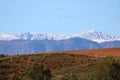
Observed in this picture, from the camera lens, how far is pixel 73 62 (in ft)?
265

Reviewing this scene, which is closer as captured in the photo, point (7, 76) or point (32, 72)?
point (32, 72)

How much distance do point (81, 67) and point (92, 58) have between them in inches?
394

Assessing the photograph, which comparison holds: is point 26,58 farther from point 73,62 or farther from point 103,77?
point 103,77

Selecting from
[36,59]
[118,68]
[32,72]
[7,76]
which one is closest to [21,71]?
[7,76]

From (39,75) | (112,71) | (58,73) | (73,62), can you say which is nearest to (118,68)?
(112,71)

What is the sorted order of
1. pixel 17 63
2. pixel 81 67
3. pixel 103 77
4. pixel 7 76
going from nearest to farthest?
pixel 103 77
pixel 7 76
pixel 81 67
pixel 17 63

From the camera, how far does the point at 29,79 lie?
54.5 m

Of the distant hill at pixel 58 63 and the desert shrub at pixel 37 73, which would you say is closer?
the desert shrub at pixel 37 73

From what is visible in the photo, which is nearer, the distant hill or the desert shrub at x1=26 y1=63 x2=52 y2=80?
the desert shrub at x1=26 y1=63 x2=52 y2=80

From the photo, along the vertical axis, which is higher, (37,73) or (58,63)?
(58,63)

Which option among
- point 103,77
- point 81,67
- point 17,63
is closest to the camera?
point 103,77

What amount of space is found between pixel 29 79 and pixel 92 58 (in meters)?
30.0

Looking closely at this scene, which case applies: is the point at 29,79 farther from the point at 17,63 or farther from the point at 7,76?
the point at 17,63

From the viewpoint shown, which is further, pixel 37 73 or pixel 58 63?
pixel 58 63
